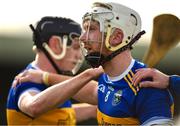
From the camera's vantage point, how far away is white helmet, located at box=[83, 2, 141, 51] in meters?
5.13

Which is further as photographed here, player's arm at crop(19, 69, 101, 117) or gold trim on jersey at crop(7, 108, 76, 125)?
gold trim on jersey at crop(7, 108, 76, 125)

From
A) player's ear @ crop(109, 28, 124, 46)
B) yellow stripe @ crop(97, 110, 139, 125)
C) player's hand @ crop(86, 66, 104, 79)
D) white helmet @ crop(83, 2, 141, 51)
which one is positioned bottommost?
yellow stripe @ crop(97, 110, 139, 125)

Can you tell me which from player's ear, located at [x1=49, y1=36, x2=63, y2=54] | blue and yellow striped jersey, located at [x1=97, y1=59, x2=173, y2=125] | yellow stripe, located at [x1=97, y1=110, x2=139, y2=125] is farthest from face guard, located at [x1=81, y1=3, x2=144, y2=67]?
player's ear, located at [x1=49, y1=36, x2=63, y2=54]

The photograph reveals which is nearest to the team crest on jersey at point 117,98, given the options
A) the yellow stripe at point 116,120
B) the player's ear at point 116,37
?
the yellow stripe at point 116,120

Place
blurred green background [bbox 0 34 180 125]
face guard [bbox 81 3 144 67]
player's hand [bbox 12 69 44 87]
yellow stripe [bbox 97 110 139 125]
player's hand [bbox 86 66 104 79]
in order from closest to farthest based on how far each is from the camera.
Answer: yellow stripe [bbox 97 110 139 125] → face guard [bbox 81 3 144 67] → player's hand [bbox 86 66 104 79] → player's hand [bbox 12 69 44 87] → blurred green background [bbox 0 34 180 125]

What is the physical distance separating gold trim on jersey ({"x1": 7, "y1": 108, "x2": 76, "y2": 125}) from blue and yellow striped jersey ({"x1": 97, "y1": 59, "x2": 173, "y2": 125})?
1288mm

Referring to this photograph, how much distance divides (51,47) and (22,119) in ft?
2.64

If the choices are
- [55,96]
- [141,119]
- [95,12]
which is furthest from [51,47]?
[141,119]

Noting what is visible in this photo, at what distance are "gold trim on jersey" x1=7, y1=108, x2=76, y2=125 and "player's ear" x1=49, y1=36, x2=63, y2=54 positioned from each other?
599mm

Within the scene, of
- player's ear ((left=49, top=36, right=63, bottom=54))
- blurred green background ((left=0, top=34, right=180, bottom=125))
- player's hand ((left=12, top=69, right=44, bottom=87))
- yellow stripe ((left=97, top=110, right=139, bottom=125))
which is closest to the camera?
yellow stripe ((left=97, top=110, right=139, bottom=125))

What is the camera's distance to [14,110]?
21.3 ft

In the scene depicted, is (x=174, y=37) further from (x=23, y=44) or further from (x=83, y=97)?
(x=23, y=44)

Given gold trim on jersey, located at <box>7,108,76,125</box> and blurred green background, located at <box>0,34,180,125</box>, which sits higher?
gold trim on jersey, located at <box>7,108,76,125</box>

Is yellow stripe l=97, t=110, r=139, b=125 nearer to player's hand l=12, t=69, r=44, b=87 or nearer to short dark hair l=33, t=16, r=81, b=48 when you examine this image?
player's hand l=12, t=69, r=44, b=87
